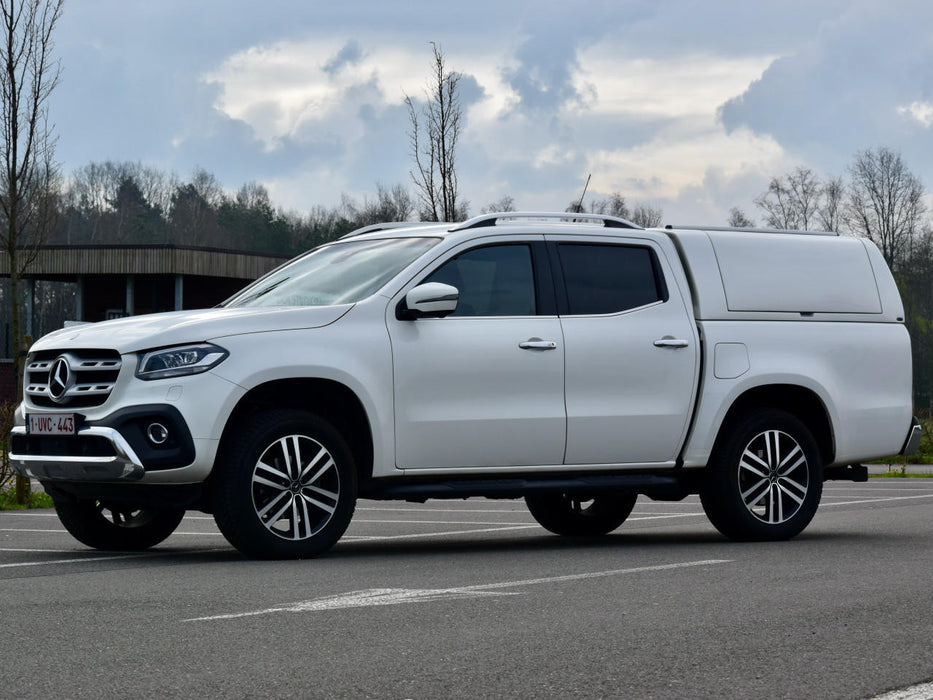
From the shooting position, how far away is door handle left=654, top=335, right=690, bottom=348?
9.82 m

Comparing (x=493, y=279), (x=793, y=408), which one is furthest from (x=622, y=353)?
(x=793, y=408)

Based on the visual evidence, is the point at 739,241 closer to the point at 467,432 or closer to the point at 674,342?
the point at 674,342

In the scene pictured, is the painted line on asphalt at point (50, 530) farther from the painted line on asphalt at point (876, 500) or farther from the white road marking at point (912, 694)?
the white road marking at point (912, 694)

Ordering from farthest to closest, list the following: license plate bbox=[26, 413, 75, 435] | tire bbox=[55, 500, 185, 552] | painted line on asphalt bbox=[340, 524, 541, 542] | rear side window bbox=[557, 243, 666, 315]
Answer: painted line on asphalt bbox=[340, 524, 541, 542], rear side window bbox=[557, 243, 666, 315], tire bbox=[55, 500, 185, 552], license plate bbox=[26, 413, 75, 435]

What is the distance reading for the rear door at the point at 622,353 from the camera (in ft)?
31.2

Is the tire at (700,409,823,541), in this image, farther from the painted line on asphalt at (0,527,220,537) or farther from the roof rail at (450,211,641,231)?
the painted line on asphalt at (0,527,220,537)

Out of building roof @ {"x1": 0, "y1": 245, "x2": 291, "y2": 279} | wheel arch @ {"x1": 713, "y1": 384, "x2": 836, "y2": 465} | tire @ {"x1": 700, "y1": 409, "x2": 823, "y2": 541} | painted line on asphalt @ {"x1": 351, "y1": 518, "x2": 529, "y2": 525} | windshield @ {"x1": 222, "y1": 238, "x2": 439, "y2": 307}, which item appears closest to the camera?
windshield @ {"x1": 222, "y1": 238, "x2": 439, "y2": 307}

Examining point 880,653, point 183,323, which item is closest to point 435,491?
point 183,323

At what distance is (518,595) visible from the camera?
278 inches

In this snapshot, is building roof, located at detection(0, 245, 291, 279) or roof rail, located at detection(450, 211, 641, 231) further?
building roof, located at detection(0, 245, 291, 279)

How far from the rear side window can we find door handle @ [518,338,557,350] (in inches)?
14.6

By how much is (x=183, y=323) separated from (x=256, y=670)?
3.70m

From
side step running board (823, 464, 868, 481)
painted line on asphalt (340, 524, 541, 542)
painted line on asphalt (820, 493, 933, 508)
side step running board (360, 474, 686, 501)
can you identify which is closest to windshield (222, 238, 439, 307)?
side step running board (360, 474, 686, 501)

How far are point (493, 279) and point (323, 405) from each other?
139 cm
